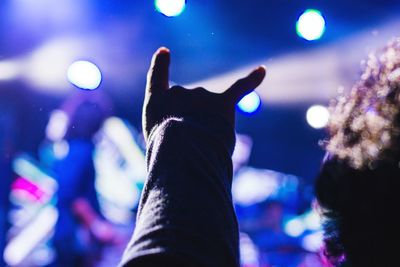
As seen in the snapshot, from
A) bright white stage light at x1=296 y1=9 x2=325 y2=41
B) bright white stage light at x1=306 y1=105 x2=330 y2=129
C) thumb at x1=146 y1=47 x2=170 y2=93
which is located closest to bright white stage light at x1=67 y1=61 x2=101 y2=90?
bright white stage light at x1=296 y1=9 x2=325 y2=41

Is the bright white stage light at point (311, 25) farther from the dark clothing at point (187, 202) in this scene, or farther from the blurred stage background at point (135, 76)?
the dark clothing at point (187, 202)

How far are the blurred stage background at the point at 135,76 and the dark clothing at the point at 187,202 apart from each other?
2.33 meters

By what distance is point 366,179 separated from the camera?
57cm

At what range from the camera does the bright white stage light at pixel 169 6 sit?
9.91 feet

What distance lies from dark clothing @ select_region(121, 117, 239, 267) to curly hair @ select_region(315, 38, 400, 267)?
131 mm

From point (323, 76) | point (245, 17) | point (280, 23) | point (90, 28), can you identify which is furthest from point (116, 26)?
point (323, 76)

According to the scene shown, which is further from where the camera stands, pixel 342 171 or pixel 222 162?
pixel 222 162

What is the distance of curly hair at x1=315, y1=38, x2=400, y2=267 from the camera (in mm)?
546

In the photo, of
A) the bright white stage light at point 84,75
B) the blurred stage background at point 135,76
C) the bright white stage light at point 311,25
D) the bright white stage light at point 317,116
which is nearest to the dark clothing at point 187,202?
the blurred stage background at point 135,76

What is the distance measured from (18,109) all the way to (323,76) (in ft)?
7.11

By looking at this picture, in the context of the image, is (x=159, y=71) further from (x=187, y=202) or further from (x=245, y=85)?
(x=187, y=202)

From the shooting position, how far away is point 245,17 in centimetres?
347

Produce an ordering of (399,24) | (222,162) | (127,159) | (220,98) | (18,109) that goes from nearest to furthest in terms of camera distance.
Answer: (222,162)
(220,98)
(399,24)
(18,109)
(127,159)

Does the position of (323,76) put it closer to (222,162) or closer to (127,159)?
(127,159)
